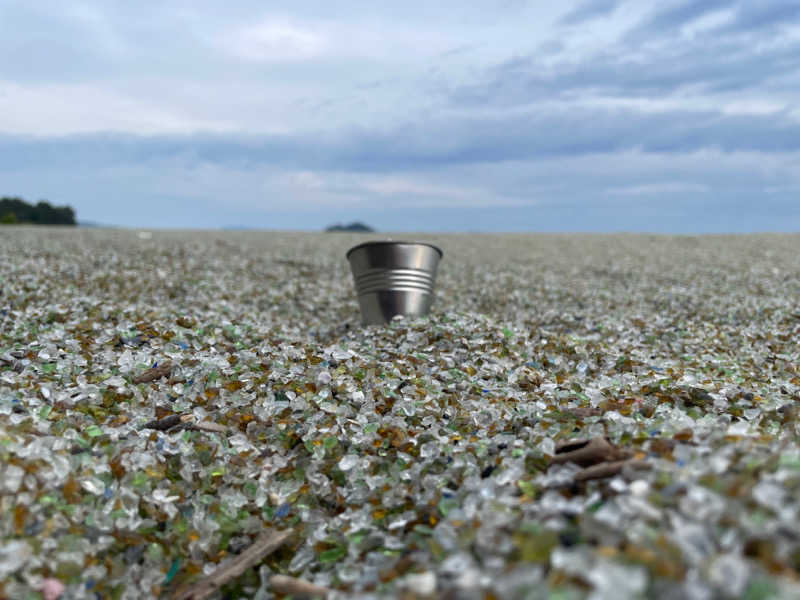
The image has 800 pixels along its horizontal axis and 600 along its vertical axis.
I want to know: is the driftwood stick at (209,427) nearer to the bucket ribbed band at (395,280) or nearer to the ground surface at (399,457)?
Answer: the ground surface at (399,457)

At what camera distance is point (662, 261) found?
18594mm

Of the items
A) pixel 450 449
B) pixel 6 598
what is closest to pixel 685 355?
pixel 450 449

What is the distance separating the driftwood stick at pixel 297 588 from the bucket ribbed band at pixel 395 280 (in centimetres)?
568

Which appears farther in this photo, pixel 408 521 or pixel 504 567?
pixel 408 521

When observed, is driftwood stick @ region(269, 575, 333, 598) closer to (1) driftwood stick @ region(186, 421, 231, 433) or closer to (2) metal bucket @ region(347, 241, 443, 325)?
(1) driftwood stick @ region(186, 421, 231, 433)

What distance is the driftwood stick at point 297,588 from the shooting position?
10.4 feet

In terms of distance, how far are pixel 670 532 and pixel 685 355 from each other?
5786mm

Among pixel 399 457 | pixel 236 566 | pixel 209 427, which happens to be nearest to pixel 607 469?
pixel 399 457

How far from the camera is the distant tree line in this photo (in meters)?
40.4

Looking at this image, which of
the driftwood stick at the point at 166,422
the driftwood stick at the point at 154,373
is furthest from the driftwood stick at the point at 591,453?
the driftwood stick at the point at 154,373

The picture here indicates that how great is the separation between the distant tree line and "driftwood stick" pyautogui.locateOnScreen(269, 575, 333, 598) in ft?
145

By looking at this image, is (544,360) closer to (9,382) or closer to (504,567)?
(504,567)

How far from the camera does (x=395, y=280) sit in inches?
343

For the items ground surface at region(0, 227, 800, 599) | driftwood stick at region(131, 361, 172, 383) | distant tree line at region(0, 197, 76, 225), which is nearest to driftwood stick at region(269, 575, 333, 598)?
ground surface at region(0, 227, 800, 599)
